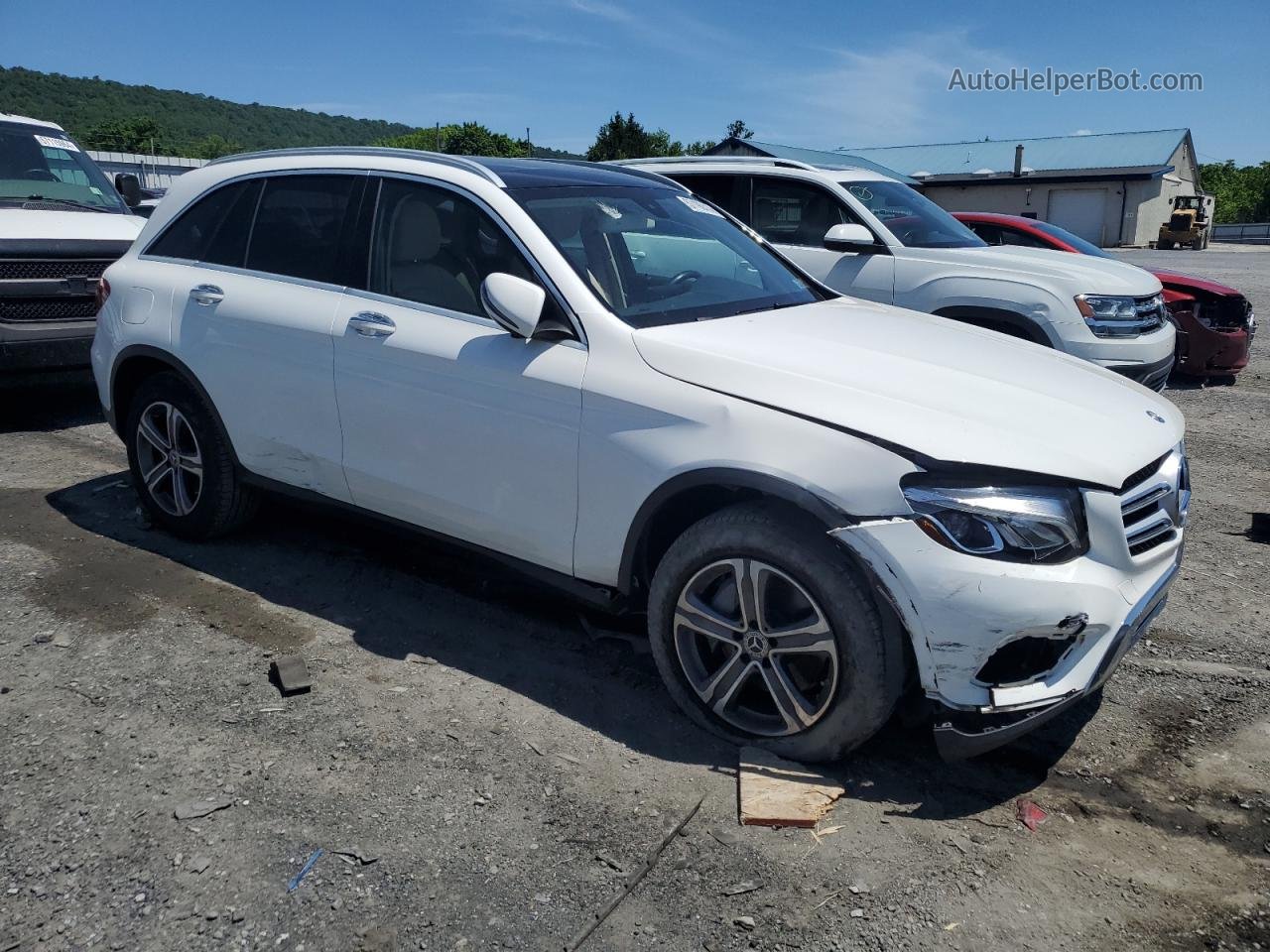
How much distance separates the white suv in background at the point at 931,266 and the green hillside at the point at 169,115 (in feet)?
275

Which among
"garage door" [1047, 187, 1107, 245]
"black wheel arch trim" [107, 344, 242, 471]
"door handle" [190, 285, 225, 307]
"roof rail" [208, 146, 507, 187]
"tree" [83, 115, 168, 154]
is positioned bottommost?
"black wheel arch trim" [107, 344, 242, 471]

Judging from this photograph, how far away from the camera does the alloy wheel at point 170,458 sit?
4.96m

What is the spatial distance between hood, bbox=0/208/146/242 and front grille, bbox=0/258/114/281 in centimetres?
17

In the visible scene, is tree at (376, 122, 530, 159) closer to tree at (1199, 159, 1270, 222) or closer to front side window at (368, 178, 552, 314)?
tree at (1199, 159, 1270, 222)

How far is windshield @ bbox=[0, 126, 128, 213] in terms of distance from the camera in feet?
27.3

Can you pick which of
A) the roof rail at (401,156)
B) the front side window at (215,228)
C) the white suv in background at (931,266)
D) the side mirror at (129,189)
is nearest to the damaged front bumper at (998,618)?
the roof rail at (401,156)

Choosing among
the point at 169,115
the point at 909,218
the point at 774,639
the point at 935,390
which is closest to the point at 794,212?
the point at 909,218

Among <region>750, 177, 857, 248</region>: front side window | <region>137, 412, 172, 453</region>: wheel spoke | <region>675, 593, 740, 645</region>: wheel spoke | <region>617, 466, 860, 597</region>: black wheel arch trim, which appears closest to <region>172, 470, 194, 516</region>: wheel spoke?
<region>137, 412, 172, 453</region>: wheel spoke

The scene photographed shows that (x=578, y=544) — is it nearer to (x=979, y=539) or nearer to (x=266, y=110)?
(x=979, y=539)

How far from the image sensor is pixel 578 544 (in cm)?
358

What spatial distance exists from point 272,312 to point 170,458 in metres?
1.15

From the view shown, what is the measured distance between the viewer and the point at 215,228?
16.1 ft

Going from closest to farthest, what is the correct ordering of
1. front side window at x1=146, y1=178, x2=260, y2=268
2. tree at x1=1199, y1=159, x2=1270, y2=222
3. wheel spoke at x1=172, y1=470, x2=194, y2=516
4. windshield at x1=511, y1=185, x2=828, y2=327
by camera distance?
windshield at x1=511, y1=185, x2=828, y2=327
front side window at x1=146, y1=178, x2=260, y2=268
wheel spoke at x1=172, y1=470, x2=194, y2=516
tree at x1=1199, y1=159, x2=1270, y2=222

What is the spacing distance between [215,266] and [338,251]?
842 millimetres
